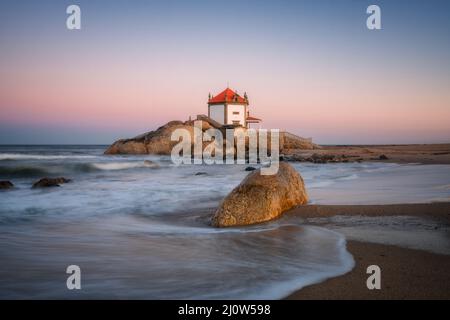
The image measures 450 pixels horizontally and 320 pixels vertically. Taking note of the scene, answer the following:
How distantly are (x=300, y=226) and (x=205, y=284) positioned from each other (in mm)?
Answer: 2665

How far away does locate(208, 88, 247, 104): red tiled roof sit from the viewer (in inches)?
1773

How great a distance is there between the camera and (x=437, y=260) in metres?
3.86

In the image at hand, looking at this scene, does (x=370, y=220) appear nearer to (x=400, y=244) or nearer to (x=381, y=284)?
(x=400, y=244)

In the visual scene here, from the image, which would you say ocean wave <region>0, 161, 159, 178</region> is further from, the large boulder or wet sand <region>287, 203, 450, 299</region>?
wet sand <region>287, 203, 450, 299</region>

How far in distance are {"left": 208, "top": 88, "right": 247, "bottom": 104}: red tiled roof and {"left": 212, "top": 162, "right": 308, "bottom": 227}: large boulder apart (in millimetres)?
38259

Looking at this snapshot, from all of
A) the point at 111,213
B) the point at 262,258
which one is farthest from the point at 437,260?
the point at 111,213

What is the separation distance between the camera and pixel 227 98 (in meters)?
44.9

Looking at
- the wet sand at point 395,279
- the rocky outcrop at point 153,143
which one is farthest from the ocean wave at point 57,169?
the wet sand at point 395,279

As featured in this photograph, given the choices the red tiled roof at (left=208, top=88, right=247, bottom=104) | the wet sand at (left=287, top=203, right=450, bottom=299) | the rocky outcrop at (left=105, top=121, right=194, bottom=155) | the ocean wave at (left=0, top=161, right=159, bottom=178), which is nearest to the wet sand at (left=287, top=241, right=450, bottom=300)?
the wet sand at (left=287, top=203, right=450, bottom=299)

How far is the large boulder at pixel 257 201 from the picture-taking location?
6208mm

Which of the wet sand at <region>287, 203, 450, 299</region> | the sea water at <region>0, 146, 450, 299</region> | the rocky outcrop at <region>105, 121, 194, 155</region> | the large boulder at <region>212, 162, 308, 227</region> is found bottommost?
the sea water at <region>0, 146, 450, 299</region>

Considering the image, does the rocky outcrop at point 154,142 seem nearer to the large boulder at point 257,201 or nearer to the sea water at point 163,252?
the sea water at point 163,252

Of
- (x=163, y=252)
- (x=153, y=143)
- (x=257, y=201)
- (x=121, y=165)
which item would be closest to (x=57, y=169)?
(x=121, y=165)

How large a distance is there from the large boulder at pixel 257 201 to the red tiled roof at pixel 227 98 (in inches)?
1506
